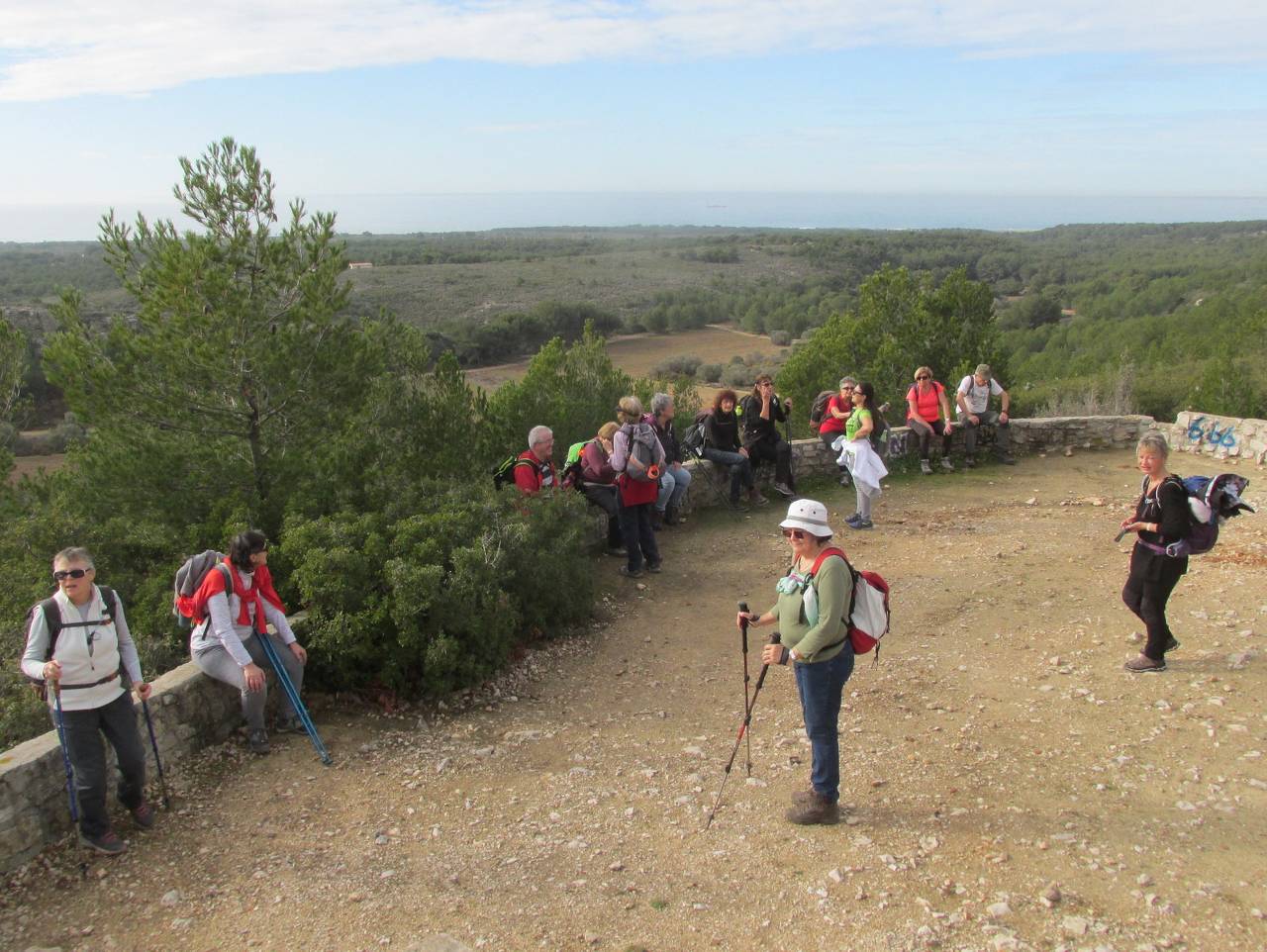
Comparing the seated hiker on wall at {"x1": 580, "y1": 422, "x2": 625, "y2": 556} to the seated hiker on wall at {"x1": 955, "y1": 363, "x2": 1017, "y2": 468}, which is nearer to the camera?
the seated hiker on wall at {"x1": 580, "y1": 422, "x2": 625, "y2": 556}

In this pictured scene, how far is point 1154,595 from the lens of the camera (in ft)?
19.8

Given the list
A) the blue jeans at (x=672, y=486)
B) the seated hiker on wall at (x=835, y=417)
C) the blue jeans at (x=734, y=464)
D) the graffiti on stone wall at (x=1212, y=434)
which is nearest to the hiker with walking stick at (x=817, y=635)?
the blue jeans at (x=672, y=486)

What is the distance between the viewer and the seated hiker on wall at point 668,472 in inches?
359

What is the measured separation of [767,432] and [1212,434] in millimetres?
6319

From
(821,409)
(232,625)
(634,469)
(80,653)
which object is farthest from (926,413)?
(80,653)

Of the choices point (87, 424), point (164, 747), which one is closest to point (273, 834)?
point (164, 747)

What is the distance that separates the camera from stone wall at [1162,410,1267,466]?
11789mm

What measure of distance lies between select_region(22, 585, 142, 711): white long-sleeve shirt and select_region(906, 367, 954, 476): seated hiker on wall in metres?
9.43

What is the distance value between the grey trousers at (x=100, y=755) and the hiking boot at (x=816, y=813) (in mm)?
3138

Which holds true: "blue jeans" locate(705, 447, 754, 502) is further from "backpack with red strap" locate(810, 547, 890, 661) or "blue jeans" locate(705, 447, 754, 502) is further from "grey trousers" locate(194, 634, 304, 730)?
"backpack with red strap" locate(810, 547, 890, 661)

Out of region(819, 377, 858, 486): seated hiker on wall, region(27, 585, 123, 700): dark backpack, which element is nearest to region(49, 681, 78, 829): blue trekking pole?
region(27, 585, 123, 700): dark backpack

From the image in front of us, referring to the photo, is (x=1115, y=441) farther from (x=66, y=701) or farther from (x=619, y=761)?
(x=66, y=701)

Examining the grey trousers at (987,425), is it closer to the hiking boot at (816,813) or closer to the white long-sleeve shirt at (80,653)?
the hiking boot at (816,813)

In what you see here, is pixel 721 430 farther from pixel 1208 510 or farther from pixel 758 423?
pixel 1208 510
